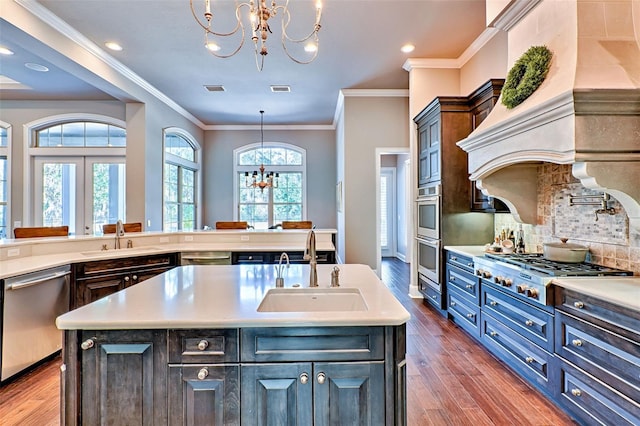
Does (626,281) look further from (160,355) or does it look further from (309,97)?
(309,97)

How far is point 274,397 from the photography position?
133cm

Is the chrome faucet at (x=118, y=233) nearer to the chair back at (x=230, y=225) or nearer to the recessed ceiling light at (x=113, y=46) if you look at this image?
the chair back at (x=230, y=225)

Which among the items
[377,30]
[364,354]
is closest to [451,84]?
[377,30]

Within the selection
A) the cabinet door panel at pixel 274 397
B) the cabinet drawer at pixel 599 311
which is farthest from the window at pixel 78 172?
the cabinet drawer at pixel 599 311

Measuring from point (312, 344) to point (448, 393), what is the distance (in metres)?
1.55

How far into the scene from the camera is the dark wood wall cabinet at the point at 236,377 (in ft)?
4.36

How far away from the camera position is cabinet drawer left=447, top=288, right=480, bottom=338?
10.1 feet

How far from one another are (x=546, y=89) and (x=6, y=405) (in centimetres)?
420

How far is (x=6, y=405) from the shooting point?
2.17m

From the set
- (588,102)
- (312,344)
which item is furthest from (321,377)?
(588,102)

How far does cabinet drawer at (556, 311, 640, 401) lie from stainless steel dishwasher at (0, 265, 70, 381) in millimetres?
3830

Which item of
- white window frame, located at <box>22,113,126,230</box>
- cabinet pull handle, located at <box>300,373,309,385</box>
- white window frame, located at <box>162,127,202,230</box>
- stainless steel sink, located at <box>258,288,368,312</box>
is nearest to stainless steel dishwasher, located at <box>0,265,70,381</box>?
stainless steel sink, located at <box>258,288,368,312</box>

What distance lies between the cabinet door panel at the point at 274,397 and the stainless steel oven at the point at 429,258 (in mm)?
2929

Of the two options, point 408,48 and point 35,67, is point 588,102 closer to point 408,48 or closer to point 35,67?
point 408,48
